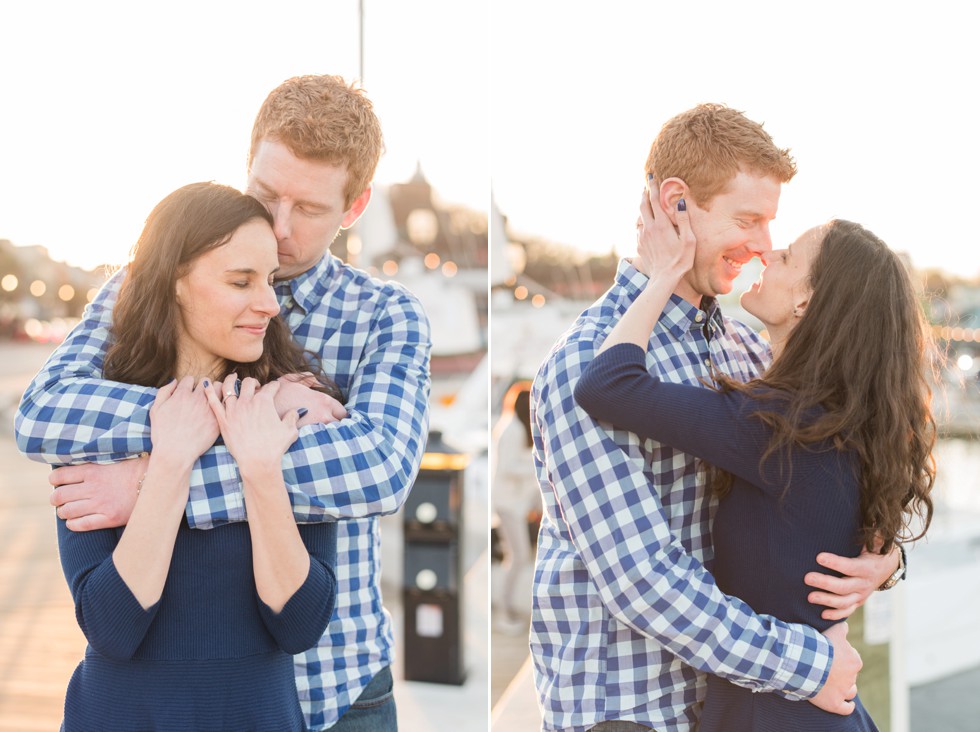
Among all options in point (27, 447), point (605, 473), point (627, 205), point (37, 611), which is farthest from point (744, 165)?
point (37, 611)

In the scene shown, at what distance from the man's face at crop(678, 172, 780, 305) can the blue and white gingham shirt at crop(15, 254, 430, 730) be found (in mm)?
512

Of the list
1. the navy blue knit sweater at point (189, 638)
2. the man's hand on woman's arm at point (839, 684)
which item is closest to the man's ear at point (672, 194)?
the man's hand on woman's arm at point (839, 684)

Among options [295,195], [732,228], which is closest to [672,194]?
[732,228]

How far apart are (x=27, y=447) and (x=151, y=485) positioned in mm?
235

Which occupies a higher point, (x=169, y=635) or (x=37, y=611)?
(x=169, y=635)

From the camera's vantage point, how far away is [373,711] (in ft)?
5.19

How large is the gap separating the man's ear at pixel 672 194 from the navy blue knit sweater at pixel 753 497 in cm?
31

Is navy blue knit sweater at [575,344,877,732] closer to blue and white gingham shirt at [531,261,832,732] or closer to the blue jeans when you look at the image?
blue and white gingham shirt at [531,261,832,732]

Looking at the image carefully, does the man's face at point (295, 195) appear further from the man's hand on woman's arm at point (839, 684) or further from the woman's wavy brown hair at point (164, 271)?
the man's hand on woman's arm at point (839, 684)

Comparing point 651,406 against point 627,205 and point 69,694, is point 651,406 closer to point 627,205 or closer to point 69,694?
point 627,205

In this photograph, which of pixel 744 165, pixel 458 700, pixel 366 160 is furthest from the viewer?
pixel 458 700

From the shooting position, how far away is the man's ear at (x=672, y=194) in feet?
5.11

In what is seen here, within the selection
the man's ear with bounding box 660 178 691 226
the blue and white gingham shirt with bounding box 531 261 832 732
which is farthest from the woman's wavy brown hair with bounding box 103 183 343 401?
the man's ear with bounding box 660 178 691 226

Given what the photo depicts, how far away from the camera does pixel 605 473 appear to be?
1.38m
